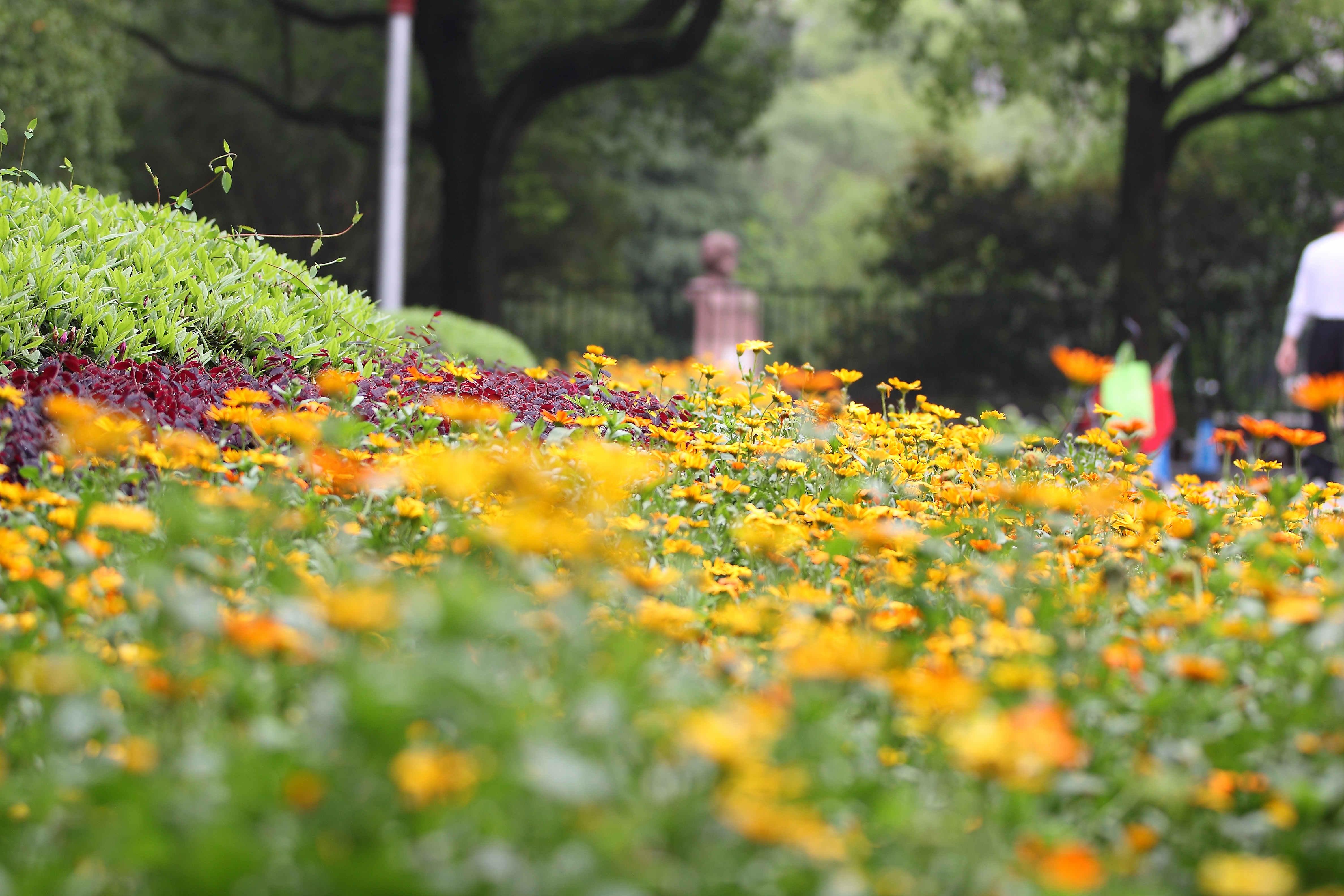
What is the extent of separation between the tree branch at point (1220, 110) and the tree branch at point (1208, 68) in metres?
0.33

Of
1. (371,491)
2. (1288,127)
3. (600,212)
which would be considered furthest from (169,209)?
(600,212)

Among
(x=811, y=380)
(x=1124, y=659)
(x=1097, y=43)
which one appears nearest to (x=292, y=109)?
(x=1097, y=43)

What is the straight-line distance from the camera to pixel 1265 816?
4.94 ft

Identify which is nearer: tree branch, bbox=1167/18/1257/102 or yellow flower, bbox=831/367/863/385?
yellow flower, bbox=831/367/863/385

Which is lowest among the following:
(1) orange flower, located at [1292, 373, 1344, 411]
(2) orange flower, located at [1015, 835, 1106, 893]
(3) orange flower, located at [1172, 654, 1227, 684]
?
(2) orange flower, located at [1015, 835, 1106, 893]

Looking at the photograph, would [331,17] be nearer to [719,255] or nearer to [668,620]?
[719,255]

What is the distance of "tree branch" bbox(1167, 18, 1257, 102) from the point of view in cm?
1213

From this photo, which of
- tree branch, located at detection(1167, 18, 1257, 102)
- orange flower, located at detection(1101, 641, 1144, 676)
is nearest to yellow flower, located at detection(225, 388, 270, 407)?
orange flower, located at detection(1101, 641, 1144, 676)

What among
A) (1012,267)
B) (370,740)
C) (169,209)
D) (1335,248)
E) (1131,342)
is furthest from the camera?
(1012,267)

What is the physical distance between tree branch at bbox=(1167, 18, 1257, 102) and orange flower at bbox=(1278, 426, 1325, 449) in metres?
11.0

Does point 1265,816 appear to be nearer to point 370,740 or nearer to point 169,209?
point 370,740

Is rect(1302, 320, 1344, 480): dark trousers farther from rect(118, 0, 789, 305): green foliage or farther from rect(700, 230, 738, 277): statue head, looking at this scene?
rect(118, 0, 789, 305): green foliage

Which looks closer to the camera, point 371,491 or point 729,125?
point 371,491

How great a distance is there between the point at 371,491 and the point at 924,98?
12619 millimetres
